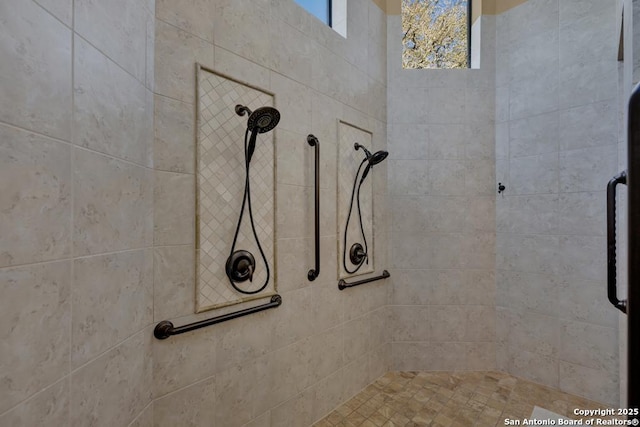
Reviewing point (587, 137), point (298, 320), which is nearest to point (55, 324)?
point (298, 320)

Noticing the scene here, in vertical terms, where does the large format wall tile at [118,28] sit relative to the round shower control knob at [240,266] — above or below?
above

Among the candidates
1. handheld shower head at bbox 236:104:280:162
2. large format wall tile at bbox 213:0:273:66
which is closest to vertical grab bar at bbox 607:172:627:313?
handheld shower head at bbox 236:104:280:162

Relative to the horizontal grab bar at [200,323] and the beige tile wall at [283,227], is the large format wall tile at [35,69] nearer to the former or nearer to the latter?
the beige tile wall at [283,227]

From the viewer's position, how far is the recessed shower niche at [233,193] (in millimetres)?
1279

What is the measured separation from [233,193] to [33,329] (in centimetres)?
83

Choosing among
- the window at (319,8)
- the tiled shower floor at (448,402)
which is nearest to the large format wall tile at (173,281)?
the tiled shower floor at (448,402)

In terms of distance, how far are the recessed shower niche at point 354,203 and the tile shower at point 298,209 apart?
69mm

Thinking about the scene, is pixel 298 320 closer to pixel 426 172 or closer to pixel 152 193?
pixel 152 193

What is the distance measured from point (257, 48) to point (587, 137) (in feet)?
Answer: 7.03

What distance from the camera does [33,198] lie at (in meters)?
0.67

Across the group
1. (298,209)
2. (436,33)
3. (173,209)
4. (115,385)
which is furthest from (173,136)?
(436,33)

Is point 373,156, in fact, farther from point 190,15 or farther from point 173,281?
point 173,281

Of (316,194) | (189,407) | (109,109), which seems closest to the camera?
(109,109)

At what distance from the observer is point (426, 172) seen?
2.32m
